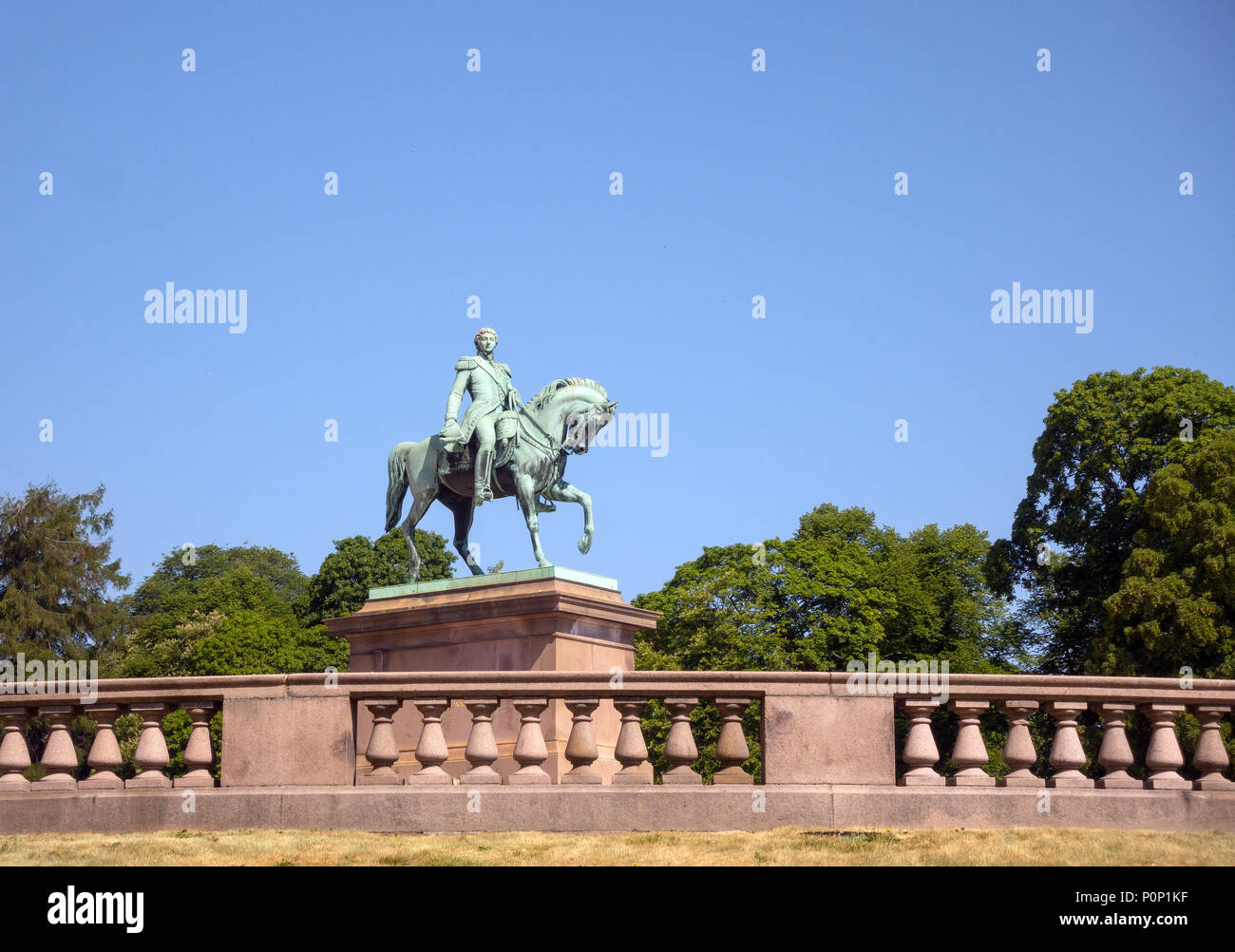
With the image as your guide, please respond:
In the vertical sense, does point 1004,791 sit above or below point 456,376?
below

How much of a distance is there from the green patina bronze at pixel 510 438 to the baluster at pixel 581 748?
8.98 metres

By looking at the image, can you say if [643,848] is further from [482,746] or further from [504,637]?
[504,637]

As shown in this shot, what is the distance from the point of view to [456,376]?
23.6 metres

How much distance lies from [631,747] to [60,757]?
5.11 meters

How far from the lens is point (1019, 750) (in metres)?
13.7

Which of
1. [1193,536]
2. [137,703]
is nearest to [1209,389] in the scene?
[1193,536]

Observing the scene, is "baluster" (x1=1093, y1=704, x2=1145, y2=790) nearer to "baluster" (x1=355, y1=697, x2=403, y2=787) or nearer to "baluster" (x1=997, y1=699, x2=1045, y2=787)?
"baluster" (x1=997, y1=699, x2=1045, y2=787)

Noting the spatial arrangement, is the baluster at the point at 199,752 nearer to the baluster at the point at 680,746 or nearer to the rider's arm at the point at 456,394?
the baluster at the point at 680,746

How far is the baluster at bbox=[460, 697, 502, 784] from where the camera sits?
44.5 feet

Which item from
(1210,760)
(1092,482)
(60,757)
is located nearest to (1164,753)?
(1210,760)

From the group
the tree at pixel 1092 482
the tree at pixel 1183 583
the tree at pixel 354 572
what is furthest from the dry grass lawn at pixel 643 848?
the tree at pixel 354 572

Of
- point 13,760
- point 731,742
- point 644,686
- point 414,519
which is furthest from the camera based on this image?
point 414,519
